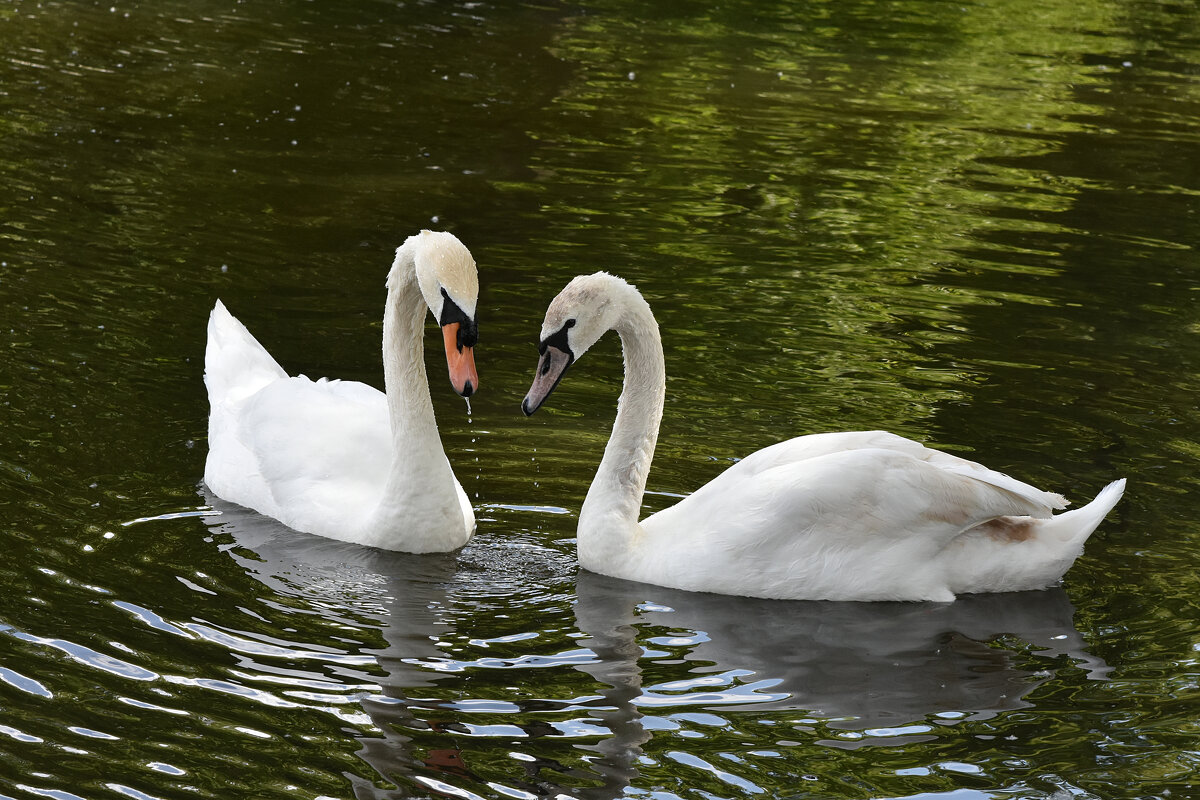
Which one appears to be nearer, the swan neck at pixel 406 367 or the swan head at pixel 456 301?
the swan head at pixel 456 301

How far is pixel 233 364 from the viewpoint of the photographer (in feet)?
32.5

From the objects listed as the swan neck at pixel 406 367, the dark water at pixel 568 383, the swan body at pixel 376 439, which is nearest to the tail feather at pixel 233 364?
the swan body at pixel 376 439

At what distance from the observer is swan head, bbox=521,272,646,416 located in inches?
317

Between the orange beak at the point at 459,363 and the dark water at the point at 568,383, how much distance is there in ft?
3.40

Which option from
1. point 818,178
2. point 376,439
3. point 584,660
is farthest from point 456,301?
point 818,178

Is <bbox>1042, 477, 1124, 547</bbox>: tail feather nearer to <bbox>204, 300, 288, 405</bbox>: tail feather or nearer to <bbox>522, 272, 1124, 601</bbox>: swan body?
<bbox>522, 272, 1124, 601</bbox>: swan body

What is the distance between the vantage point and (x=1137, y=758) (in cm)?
641

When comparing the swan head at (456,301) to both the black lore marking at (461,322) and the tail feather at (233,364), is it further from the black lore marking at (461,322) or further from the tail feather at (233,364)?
the tail feather at (233,364)

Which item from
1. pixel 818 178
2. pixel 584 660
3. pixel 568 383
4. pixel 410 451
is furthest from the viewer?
pixel 818 178

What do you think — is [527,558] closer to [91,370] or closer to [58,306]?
[91,370]

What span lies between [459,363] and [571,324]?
2.11ft

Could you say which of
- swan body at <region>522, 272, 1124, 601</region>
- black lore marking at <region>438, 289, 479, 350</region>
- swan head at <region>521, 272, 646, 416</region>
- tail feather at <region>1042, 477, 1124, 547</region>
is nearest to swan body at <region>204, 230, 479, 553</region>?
black lore marking at <region>438, 289, 479, 350</region>

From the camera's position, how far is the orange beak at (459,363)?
303 inches

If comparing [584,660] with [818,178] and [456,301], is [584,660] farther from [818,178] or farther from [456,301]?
[818,178]
